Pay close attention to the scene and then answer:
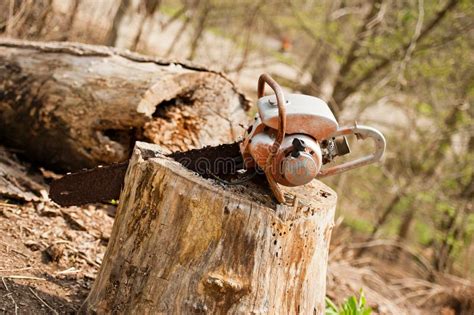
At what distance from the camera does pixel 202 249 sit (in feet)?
8.54

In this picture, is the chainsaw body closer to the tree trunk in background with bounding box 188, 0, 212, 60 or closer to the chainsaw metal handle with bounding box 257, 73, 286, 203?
the chainsaw metal handle with bounding box 257, 73, 286, 203

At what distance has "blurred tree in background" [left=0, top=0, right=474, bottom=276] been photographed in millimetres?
6793

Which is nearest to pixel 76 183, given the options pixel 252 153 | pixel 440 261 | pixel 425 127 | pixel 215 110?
pixel 252 153

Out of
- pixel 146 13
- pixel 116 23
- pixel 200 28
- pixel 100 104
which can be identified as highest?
pixel 200 28

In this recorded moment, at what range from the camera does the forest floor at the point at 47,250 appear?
2982 millimetres

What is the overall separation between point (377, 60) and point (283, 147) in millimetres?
5034

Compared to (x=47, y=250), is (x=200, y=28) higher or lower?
higher

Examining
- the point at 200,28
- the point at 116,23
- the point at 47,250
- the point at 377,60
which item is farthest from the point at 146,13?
the point at 47,250

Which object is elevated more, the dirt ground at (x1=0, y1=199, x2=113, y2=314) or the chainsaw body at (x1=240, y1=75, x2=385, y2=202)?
the chainsaw body at (x1=240, y1=75, x2=385, y2=202)

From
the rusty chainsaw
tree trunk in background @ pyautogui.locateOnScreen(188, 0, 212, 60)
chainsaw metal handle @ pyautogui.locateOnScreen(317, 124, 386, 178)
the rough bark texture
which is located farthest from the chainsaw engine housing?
tree trunk in background @ pyautogui.locateOnScreen(188, 0, 212, 60)

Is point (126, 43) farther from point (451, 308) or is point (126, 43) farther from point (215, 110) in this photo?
point (451, 308)

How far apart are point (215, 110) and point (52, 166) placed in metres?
1.30

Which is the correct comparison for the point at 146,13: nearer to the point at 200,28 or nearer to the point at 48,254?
the point at 200,28

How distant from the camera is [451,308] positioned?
6273mm
